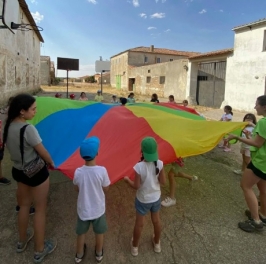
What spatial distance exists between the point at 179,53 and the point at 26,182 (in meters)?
39.6

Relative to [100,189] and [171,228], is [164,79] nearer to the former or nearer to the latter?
[171,228]

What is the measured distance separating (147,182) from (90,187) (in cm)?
51

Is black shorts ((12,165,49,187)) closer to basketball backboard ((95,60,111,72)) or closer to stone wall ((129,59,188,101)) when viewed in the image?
stone wall ((129,59,188,101))

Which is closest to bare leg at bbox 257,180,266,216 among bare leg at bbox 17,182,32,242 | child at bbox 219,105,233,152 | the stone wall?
bare leg at bbox 17,182,32,242

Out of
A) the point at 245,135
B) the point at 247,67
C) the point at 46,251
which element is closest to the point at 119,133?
the point at 46,251

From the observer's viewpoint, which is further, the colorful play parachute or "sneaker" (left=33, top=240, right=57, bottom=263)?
the colorful play parachute

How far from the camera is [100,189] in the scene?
1956mm

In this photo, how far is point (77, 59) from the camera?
17.8 m

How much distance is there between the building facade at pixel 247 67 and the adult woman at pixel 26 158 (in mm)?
13210

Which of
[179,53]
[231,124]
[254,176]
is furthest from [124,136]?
[179,53]

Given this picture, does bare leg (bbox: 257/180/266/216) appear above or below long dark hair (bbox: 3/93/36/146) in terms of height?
below

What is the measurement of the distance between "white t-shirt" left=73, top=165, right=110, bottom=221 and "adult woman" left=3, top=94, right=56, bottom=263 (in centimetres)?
35

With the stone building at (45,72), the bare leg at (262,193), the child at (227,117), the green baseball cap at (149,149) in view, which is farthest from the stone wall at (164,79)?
the green baseball cap at (149,149)

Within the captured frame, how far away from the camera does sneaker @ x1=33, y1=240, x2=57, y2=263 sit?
2033 millimetres
